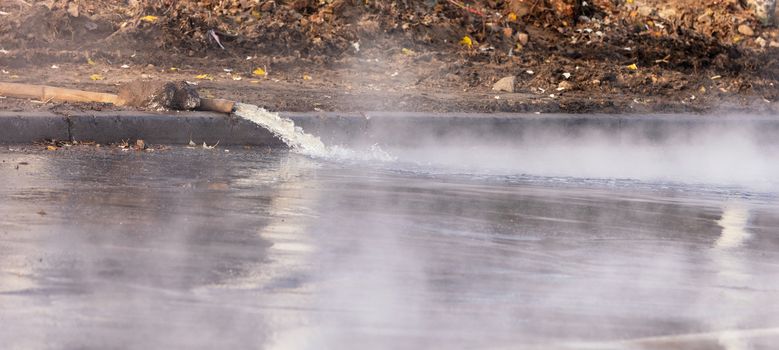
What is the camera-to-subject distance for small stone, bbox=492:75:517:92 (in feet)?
41.7

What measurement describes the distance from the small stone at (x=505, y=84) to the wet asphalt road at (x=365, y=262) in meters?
4.52

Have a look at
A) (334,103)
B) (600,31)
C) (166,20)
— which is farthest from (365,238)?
(600,31)

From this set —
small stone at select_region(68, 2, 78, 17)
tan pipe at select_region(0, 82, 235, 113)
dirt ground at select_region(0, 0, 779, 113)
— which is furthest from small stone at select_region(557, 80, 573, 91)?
small stone at select_region(68, 2, 78, 17)

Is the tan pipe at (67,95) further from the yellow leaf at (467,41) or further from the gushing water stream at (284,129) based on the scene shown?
the yellow leaf at (467,41)

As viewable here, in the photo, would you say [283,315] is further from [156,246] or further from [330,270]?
[156,246]

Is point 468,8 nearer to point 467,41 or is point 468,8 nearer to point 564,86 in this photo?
point 467,41

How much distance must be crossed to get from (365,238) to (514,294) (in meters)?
1.20

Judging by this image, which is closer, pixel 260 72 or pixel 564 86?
pixel 260 72

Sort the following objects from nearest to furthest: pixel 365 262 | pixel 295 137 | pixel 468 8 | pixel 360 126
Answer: pixel 365 262, pixel 295 137, pixel 360 126, pixel 468 8

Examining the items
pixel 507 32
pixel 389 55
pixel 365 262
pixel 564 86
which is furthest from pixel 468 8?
pixel 365 262

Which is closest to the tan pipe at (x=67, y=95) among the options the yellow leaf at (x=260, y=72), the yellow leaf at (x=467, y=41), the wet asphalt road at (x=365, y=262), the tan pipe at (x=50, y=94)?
the tan pipe at (x=50, y=94)

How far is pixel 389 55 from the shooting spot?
1373 cm

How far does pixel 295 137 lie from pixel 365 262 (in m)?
4.62

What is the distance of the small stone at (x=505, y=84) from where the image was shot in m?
12.7
